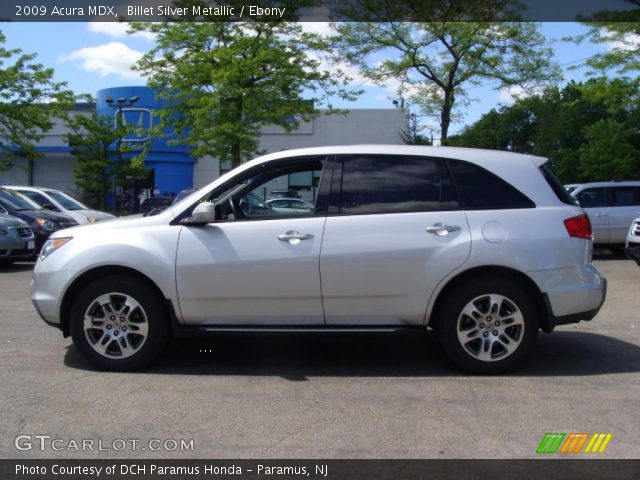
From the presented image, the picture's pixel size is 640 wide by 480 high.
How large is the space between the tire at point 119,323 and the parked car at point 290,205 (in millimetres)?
1274

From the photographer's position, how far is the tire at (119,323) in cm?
559

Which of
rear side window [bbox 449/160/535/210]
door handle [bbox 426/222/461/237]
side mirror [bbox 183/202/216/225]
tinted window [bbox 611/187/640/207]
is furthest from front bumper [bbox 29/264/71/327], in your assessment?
tinted window [bbox 611/187/640/207]

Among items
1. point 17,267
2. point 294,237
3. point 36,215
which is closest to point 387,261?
point 294,237

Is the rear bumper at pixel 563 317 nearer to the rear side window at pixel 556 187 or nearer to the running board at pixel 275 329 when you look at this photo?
the rear side window at pixel 556 187

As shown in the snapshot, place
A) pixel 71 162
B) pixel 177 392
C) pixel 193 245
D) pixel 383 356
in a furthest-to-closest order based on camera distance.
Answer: pixel 71 162 < pixel 383 356 < pixel 193 245 < pixel 177 392

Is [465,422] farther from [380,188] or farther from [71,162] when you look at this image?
[71,162]

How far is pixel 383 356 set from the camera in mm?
6301

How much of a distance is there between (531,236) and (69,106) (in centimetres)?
2439

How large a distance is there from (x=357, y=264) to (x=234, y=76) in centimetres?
1723

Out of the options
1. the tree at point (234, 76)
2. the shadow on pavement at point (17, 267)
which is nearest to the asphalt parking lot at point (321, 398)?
the shadow on pavement at point (17, 267)

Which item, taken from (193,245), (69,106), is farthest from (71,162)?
(193,245)
